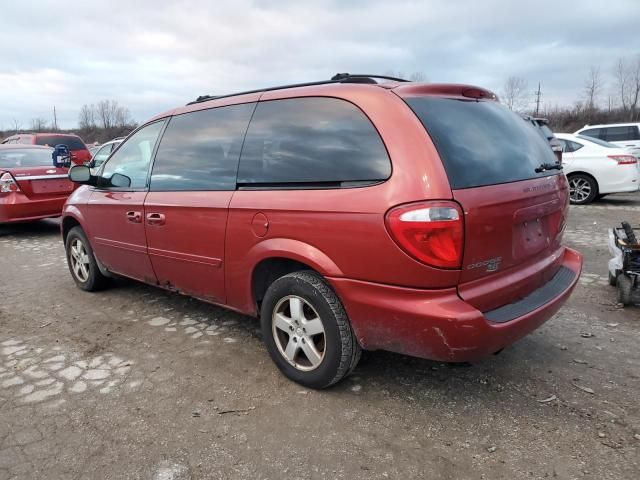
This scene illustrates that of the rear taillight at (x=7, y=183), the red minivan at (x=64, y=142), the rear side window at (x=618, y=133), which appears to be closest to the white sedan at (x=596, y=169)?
the rear side window at (x=618, y=133)

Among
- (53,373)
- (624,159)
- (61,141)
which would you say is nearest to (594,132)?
(624,159)

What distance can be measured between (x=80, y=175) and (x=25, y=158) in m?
5.04

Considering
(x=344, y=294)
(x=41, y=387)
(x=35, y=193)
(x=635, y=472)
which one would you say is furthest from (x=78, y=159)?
(x=635, y=472)

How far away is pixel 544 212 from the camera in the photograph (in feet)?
9.30

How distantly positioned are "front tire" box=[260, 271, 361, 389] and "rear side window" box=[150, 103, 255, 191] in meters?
0.84

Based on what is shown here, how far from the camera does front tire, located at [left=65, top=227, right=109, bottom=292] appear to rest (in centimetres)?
477

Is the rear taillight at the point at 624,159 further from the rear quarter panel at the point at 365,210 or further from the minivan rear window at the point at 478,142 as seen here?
the rear quarter panel at the point at 365,210

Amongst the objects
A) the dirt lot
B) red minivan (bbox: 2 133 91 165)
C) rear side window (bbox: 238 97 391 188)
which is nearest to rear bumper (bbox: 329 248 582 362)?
the dirt lot

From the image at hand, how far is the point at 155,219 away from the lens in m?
3.67

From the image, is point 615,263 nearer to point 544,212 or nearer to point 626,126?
point 544,212

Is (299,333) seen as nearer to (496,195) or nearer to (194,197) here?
(194,197)

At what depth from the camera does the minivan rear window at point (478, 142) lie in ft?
8.00

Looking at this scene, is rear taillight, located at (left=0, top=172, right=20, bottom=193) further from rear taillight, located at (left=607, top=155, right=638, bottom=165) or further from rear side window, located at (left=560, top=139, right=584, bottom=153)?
rear taillight, located at (left=607, top=155, right=638, bottom=165)

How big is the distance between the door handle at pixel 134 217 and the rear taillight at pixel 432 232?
2.32 meters
